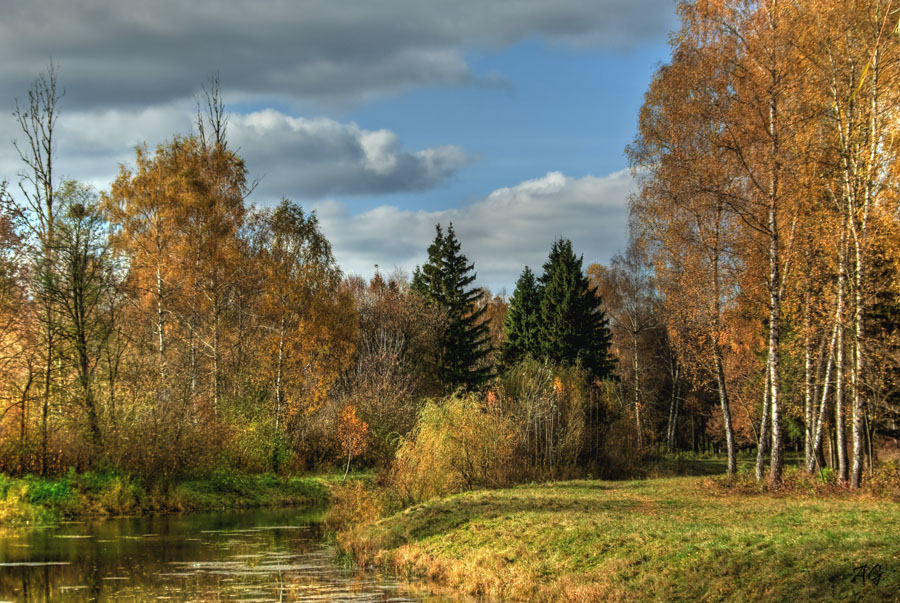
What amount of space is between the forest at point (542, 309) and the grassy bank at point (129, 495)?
742 millimetres

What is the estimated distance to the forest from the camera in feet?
67.6

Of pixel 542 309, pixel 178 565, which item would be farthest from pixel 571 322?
pixel 178 565

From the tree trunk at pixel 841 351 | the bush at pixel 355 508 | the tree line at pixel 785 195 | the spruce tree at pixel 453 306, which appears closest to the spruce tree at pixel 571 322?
the spruce tree at pixel 453 306

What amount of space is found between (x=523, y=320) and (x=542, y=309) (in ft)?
15.9

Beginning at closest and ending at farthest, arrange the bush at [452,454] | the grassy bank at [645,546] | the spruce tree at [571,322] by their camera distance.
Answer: the grassy bank at [645,546]
the bush at [452,454]
the spruce tree at [571,322]

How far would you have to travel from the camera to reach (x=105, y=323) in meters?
29.7

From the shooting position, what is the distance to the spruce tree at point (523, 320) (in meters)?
48.3

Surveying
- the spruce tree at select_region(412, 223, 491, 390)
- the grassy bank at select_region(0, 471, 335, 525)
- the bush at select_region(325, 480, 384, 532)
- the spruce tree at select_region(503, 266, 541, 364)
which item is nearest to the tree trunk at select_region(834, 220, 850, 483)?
the bush at select_region(325, 480, 384, 532)

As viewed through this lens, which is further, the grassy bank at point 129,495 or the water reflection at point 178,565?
the grassy bank at point 129,495

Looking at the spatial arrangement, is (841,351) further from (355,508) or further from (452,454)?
(355,508)

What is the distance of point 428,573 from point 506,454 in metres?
10.3

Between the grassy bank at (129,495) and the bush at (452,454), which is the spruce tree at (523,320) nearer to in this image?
the grassy bank at (129,495)

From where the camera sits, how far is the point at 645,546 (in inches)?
474

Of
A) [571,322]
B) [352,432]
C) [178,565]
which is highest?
[571,322]
